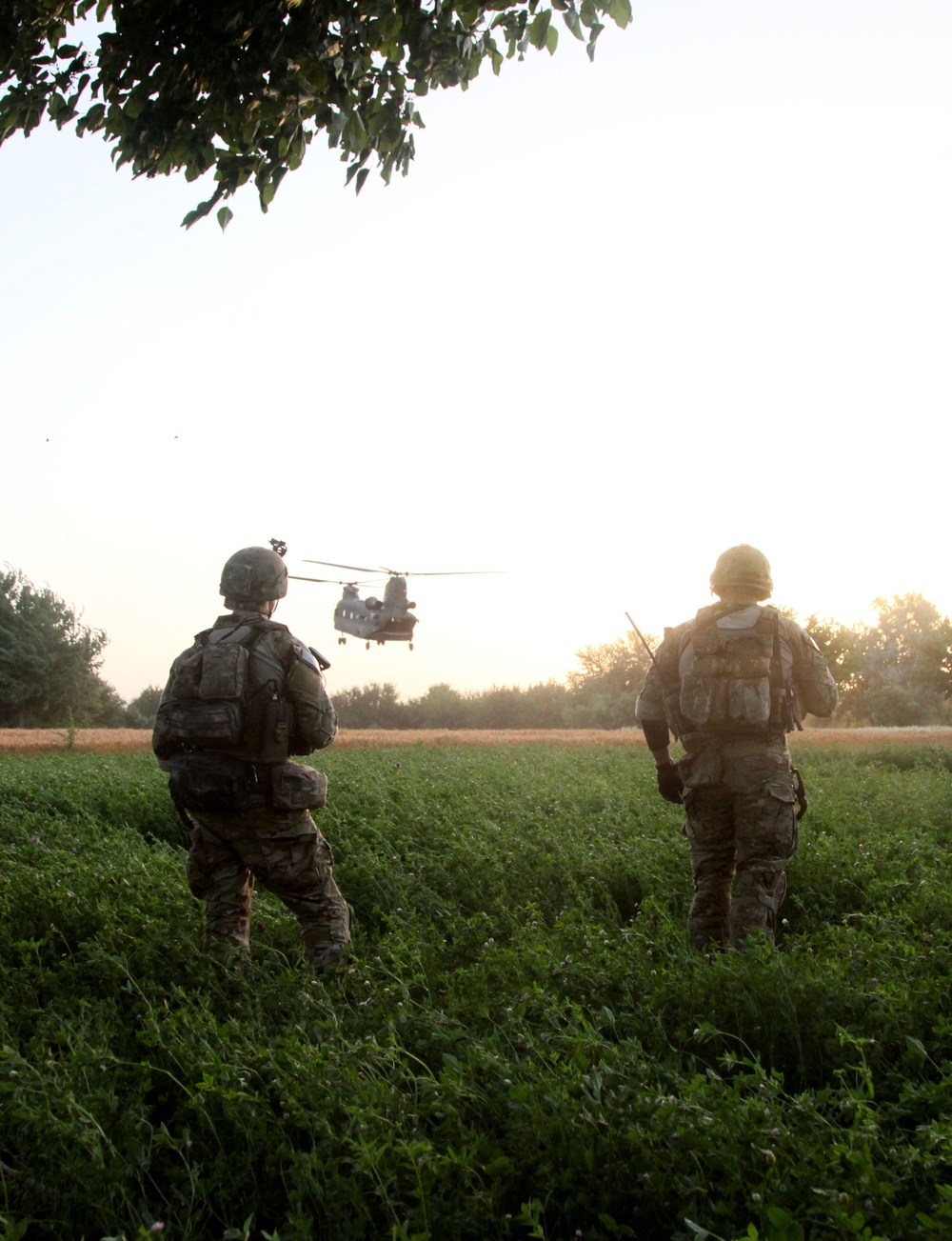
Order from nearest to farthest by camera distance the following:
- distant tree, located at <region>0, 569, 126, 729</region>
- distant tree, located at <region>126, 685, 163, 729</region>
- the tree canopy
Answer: the tree canopy < distant tree, located at <region>0, 569, 126, 729</region> < distant tree, located at <region>126, 685, 163, 729</region>

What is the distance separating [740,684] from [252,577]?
9.33 ft

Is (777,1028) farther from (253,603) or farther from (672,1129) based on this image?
(253,603)

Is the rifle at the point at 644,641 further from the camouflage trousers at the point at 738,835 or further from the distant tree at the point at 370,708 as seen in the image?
Result: the distant tree at the point at 370,708

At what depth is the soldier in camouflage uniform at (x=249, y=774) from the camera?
548 cm

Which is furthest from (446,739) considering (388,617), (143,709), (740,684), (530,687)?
(530,687)

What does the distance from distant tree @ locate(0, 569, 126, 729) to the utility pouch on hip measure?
1840 inches

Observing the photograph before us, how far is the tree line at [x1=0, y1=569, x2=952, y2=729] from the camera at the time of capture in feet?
161

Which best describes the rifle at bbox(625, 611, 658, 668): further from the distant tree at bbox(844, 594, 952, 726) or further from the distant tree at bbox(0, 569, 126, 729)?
the distant tree at bbox(844, 594, 952, 726)

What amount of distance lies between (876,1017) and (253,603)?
383cm

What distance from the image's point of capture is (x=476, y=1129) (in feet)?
10.8

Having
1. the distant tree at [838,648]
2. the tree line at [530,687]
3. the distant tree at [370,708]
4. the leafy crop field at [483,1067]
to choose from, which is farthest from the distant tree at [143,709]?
the leafy crop field at [483,1067]

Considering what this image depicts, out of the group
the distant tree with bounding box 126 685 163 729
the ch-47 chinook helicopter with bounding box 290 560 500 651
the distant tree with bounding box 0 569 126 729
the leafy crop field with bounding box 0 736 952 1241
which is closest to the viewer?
the leafy crop field with bounding box 0 736 952 1241

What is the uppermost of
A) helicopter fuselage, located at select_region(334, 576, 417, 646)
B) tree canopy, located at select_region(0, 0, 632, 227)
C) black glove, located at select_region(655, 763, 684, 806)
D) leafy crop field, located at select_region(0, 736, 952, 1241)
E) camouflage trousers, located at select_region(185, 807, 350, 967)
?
tree canopy, located at select_region(0, 0, 632, 227)

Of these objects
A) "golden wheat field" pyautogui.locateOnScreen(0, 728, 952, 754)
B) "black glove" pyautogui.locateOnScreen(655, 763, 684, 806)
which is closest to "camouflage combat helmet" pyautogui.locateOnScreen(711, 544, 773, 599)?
"black glove" pyautogui.locateOnScreen(655, 763, 684, 806)
